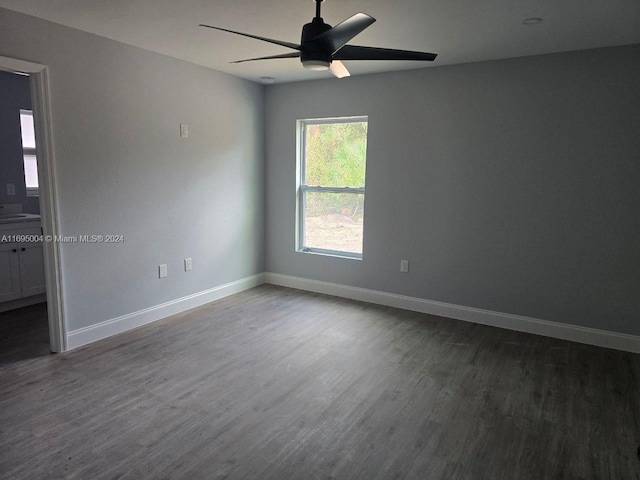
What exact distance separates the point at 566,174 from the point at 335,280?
2558mm

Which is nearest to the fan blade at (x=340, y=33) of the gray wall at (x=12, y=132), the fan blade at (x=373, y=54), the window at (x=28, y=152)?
the fan blade at (x=373, y=54)

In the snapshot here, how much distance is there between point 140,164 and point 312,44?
7.74 feet

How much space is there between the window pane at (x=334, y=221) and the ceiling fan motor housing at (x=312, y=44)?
2653 mm

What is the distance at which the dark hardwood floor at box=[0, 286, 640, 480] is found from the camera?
2.06 m

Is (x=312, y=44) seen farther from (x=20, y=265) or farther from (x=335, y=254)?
(x=20, y=265)

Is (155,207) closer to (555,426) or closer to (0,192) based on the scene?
(0,192)

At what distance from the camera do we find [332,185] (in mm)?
4859

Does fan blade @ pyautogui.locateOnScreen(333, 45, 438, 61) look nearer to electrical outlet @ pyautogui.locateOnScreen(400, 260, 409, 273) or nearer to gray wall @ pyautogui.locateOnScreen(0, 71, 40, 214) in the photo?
electrical outlet @ pyautogui.locateOnScreen(400, 260, 409, 273)

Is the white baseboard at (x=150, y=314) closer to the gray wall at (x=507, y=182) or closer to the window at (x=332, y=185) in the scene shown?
the window at (x=332, y=185)

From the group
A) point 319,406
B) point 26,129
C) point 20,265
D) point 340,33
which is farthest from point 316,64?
point 26,129

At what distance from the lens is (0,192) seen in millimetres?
4457

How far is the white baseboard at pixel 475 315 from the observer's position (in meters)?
3.47

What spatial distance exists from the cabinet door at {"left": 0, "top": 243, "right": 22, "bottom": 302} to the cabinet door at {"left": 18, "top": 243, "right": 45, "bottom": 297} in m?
0.05

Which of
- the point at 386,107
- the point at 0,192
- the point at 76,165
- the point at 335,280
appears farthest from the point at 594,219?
the point at 0,192
